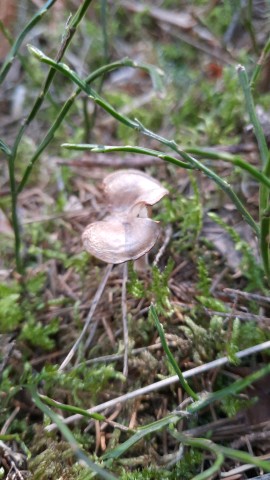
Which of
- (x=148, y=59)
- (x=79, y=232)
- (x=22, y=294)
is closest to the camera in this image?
(x=22, y=294)

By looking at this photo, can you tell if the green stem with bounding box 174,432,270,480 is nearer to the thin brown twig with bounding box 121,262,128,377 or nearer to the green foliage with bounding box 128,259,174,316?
the thin brown twig with bounding box 121,262,128,377

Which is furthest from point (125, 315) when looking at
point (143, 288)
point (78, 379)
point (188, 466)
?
point (188, 466)

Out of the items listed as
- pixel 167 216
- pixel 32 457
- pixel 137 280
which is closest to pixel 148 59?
pixel 167 216

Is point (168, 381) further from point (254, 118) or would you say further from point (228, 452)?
point (254, 118)

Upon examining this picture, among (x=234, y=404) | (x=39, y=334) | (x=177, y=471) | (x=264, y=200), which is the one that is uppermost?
(x=264, y=200)

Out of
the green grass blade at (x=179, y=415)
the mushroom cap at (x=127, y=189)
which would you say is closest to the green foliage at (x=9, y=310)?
the mushroom cap at (x=127, y=189)

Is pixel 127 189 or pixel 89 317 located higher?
pixel 127 189

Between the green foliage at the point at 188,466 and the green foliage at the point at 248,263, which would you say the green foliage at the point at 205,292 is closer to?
the green foliage at the point at 248,263

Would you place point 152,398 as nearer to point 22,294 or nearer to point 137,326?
point 137,326
